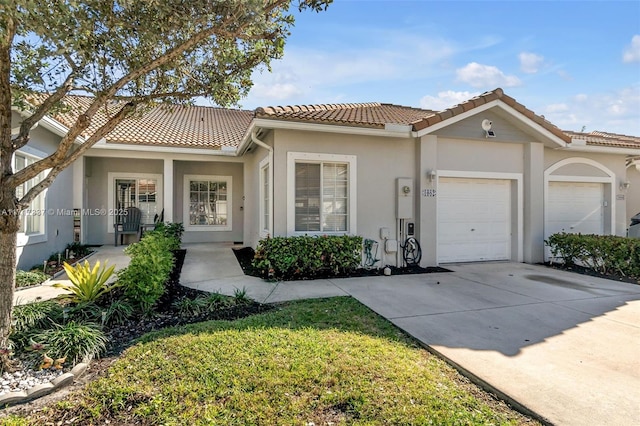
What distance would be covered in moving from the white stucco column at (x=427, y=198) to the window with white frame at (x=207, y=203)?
7.90 m

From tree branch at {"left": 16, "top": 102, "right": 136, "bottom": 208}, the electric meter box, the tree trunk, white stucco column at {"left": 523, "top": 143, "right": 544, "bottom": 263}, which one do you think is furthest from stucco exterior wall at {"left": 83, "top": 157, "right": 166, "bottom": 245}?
white stucco column at {"left": 523, "top": 143, "right": 544, "bottom": 263}

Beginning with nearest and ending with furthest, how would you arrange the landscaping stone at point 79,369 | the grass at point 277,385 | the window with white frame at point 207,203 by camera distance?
the grass at point 277,385, the landscaping stone at point 79,369, the window with white frame at point 207,203

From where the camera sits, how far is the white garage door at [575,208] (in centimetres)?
1051

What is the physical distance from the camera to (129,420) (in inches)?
105

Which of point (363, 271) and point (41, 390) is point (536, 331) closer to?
point (363, 271)

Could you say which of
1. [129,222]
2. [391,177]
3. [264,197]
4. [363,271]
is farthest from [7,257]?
[129,222]

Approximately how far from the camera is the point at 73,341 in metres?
3.69

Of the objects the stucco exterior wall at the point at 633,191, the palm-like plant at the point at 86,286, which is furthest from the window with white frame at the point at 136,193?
the stucco exterior wall at the point at 633,191

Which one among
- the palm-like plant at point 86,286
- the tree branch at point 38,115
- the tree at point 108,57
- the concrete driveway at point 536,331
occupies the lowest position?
the concrete driveway at point 536,331

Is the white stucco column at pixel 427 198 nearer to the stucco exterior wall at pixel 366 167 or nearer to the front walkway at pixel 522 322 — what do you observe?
the stucco exterior wall at pixel 366 167

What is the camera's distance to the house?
819 centimetres

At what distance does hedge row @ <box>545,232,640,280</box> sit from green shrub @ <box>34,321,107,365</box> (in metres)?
10.5

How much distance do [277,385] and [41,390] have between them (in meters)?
2.09

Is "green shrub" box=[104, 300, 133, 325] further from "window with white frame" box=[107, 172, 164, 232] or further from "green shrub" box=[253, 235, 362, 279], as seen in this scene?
"window with white frame" box=[107, 172, 164, 232]
